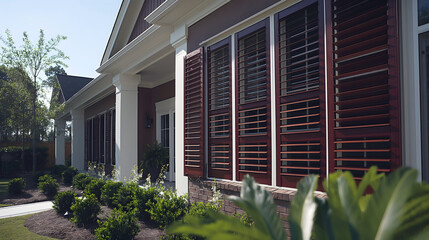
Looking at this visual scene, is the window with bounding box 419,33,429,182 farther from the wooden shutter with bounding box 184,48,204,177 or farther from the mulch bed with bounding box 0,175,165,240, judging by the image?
the mulch bed with bounding box 0,175,165,240

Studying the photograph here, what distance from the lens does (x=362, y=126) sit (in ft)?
9.84

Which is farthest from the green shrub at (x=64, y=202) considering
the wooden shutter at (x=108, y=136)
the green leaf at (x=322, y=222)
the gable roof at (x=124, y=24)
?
the green leaf at (x=322, y=222)

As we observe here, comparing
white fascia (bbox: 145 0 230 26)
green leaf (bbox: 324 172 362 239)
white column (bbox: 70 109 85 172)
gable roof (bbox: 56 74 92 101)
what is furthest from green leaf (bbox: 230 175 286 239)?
gable roof (bbox: 56 74 92 101)

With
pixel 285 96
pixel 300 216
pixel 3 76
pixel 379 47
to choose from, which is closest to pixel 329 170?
pixel 285 96

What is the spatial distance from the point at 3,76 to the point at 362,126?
45.7m

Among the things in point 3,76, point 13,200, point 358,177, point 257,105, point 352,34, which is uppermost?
point 3,76

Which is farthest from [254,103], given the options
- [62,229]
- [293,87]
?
[62,229]

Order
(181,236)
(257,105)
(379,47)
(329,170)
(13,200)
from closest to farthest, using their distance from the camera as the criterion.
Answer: (379,47) < (329,170) < (181,236) < (257,105) < (13,200)

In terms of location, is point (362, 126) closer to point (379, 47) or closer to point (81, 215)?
point (379, 47)

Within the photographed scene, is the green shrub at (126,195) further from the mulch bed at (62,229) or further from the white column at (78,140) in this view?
the white column at (78,140)

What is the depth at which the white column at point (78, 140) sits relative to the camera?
660 inches

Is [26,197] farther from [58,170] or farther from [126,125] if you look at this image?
[58,170]

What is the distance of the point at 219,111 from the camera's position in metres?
5.11

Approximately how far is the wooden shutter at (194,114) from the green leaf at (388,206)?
13.7ft
